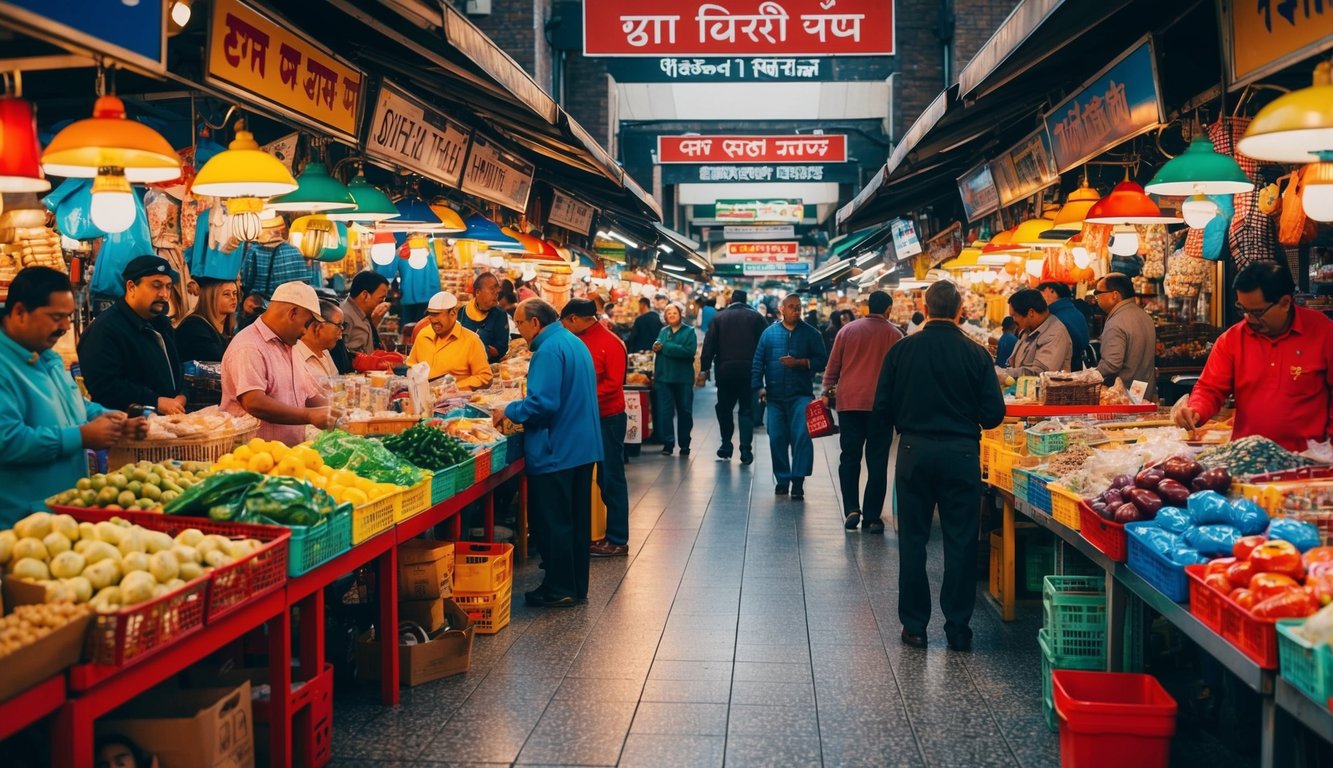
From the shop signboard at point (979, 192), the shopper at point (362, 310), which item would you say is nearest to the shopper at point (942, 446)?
the shop signboard at point (979, 192)

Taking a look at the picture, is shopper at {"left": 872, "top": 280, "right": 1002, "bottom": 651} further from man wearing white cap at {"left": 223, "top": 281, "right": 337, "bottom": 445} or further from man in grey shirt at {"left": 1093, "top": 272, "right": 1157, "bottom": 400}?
man in grey shirt at {"left": 1093, "top": 272, "right": 1157, "bottom": 400}

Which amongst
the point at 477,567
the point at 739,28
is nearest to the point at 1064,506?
the point at 477,567

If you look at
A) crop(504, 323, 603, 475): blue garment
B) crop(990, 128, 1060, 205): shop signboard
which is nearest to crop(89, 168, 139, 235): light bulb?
crop(504, 323, 603, 475): blue garment

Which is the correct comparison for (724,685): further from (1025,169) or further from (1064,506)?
(1025,169)

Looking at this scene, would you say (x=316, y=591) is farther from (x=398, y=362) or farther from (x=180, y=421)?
(x=398, y=362)

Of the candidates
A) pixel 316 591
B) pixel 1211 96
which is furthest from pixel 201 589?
pixel 1211 96

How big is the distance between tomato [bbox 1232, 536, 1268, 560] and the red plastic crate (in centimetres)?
69

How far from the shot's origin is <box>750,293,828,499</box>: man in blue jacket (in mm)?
11062

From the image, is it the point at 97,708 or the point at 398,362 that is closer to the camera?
the point at 97,708

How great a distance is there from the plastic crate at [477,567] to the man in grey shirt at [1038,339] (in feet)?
16.1

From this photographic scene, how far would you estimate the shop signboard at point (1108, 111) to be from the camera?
582 cm

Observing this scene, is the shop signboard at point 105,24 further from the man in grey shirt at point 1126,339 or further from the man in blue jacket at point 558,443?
the man in grey shirt at point 1126,339

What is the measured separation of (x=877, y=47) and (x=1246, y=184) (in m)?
5.76

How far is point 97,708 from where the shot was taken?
2.90 m
